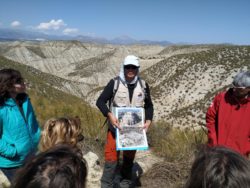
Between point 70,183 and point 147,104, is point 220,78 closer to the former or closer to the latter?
point 147,104

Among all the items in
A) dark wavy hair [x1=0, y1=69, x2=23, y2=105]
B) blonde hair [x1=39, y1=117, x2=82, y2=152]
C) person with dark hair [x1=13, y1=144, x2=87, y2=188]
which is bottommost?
blonde hair [x1=39, y1=117, x2=82, y2=152]

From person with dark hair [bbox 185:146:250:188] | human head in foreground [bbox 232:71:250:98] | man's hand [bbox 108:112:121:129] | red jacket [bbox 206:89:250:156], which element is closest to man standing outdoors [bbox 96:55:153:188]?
man's hand [bbox 108:112:121:129]

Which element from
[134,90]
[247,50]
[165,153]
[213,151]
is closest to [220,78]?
[247,50]

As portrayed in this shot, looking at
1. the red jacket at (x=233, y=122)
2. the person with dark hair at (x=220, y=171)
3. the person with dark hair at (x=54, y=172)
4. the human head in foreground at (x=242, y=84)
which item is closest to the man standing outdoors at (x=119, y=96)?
the red jacket at (x=233, y=122)

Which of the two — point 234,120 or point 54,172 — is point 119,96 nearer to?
point 234,120

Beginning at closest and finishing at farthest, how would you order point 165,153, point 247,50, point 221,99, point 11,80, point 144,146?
1. point 11,80
2. point 221,99
3. point 144,146
4. point 165,153
5. point 247,50

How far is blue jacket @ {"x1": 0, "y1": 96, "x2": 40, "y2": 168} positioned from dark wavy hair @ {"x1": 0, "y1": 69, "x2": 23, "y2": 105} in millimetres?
67

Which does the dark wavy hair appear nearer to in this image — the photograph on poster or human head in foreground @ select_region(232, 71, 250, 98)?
the photograph on poster

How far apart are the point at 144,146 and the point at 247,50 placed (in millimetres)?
33848

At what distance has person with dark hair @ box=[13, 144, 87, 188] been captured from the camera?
1.97 metres

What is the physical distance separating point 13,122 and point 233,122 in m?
2.50

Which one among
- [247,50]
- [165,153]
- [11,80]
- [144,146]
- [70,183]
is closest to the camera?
[70,183]

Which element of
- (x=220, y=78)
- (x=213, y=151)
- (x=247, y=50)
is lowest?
(x=220, y=78)

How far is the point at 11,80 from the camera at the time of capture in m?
3.64
